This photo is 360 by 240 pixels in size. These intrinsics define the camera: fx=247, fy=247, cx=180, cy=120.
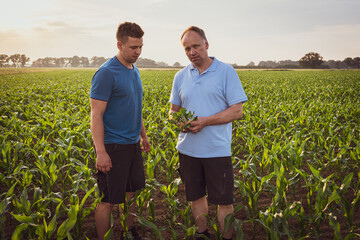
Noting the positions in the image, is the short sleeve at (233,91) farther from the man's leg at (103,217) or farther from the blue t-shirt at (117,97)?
the man's leg at (103,217)

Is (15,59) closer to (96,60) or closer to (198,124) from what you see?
(96,60)

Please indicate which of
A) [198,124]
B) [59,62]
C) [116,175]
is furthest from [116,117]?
[59,62]

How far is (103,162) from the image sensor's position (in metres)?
2.13

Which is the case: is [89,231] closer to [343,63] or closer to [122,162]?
[122,162]

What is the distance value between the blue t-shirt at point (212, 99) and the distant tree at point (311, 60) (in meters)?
106

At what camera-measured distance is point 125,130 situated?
2.29 m

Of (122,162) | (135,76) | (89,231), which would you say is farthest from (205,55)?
(89,231)

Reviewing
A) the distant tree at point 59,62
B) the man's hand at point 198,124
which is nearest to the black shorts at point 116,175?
the man's hand at point 198,124

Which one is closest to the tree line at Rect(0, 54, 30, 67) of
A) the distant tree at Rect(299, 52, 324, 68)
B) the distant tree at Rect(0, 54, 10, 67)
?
the distant tree at Rect(0, 54, 10, 67)

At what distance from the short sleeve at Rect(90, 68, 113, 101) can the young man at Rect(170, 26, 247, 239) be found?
70cm

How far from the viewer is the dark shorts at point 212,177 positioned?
87.8 inches

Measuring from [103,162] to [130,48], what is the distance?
1.02 metres

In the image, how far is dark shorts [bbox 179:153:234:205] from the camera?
7.32ft

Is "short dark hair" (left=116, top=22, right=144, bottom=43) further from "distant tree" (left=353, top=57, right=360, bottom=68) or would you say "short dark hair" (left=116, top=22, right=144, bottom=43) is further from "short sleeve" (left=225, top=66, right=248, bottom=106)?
"distant tree" (left=353, top=57, right=360, bottom=68)
